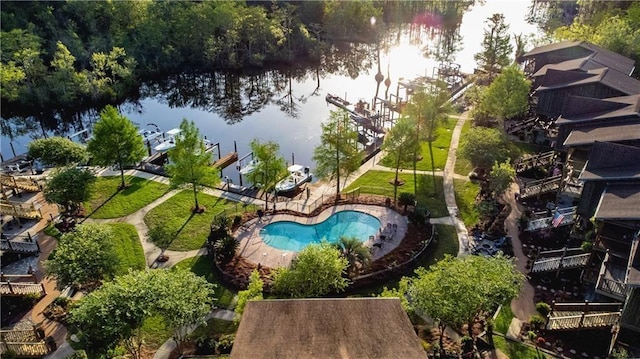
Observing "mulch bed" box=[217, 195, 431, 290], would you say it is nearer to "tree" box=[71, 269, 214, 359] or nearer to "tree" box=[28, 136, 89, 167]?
"tree" box=[71, 269, 214, 359]

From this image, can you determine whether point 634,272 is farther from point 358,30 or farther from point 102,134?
point 358,30

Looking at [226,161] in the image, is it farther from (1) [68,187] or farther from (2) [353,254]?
(2) [353,254]

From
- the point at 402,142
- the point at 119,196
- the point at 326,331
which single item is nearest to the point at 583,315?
the point at 326,331

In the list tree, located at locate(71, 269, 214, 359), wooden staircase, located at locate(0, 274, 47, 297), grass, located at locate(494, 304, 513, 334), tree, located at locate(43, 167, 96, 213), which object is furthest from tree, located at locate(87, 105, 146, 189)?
grass, located at locate(494, 304, 513, 334)

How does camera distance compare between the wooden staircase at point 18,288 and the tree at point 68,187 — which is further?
the tree at point 68,187

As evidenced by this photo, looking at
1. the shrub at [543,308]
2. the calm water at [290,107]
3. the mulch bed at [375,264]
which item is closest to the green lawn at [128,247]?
the mulch bed at [375,264]

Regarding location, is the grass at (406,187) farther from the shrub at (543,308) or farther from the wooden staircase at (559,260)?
the shrub at (543,308)

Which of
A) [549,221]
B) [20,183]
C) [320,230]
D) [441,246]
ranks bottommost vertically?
[320,230]
